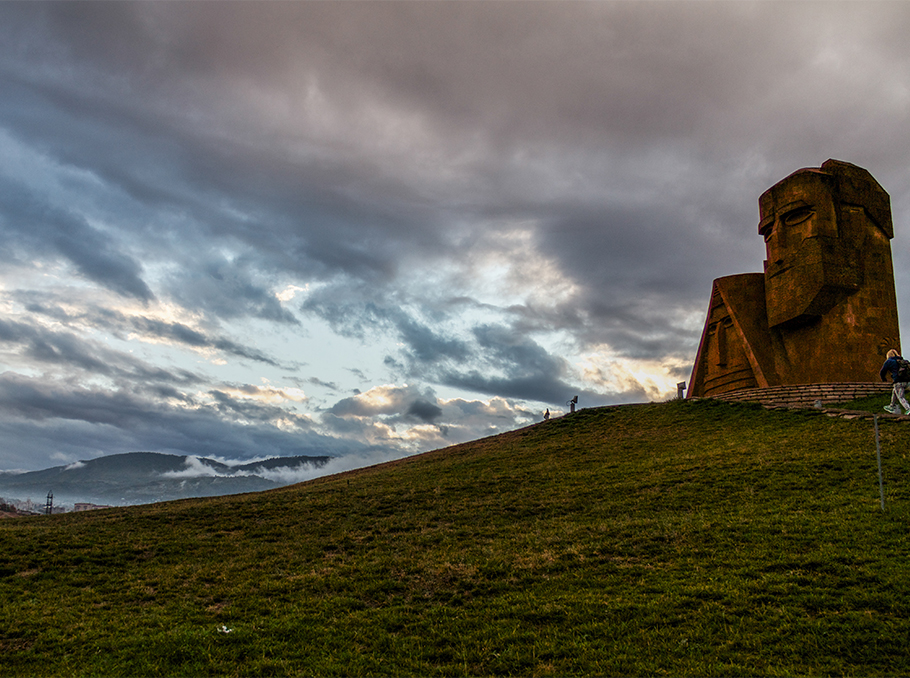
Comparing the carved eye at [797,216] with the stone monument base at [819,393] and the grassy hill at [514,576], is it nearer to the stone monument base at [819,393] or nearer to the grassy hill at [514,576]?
the stone monument base at [819,393]

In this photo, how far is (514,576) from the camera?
11.7m

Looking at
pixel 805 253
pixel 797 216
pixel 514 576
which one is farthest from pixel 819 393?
pixel 514 576

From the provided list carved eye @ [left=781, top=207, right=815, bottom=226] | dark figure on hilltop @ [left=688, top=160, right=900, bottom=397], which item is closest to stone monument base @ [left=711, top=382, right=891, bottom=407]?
dark figure on hilltop @ [left=688, top=160, right=900, bottom=397]

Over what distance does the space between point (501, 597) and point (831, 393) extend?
2448 centimetres

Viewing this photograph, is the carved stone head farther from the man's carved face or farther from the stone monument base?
the stone monument base

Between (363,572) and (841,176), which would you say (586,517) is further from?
(841,176)

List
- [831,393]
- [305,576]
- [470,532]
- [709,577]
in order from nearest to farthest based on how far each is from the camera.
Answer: [709,577]
[305,576]
[470,532]
[831,393]

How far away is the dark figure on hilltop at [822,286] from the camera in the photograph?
30.5m

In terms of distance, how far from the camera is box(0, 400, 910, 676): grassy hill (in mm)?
8117

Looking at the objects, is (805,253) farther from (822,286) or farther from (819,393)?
(819,393)

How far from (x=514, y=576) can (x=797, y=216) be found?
28.7 meters

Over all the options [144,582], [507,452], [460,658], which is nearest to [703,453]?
[507,452]

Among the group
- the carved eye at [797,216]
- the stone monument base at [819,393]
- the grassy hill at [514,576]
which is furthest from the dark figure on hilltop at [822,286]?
the grassy hill at [514,576]

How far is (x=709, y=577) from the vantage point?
10.3 meters
